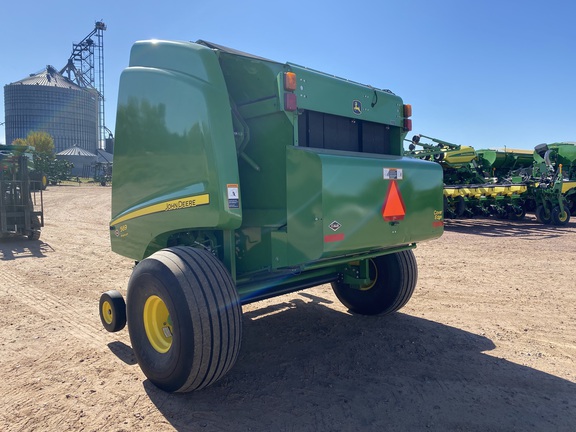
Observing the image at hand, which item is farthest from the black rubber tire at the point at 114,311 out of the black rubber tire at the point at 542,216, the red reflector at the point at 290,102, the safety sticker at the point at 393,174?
the black rubber tire at the point at 542,216

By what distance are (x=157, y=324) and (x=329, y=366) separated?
1396 mm

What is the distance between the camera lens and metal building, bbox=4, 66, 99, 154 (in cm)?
5569

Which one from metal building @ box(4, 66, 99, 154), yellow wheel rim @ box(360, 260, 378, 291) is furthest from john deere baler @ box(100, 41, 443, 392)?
metal building @ box(4, 66, 99, 154)

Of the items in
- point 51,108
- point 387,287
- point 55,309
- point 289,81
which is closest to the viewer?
point 289,81

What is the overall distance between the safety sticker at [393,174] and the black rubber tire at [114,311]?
2568 millimetres

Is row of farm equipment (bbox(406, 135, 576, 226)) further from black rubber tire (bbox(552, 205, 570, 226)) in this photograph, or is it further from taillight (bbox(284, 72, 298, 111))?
taillight (bbox(284, 72, 298, 111))

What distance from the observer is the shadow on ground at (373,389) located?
8.96ft

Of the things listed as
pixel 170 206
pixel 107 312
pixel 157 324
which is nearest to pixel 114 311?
pixel 107 312

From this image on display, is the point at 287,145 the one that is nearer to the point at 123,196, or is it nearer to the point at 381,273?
the point at 123,196

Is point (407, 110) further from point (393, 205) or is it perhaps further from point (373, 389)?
point (373, 389)

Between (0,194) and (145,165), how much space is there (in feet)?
27.9

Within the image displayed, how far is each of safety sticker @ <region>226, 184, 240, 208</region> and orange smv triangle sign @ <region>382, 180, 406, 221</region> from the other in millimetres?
1099

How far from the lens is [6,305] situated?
17.2ft

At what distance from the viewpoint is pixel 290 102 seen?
10.1 ft
